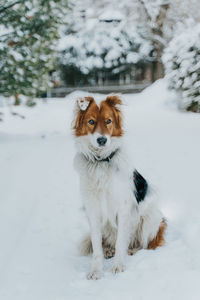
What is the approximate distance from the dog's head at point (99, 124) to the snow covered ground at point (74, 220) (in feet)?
3.07

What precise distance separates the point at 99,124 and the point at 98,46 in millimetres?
20215

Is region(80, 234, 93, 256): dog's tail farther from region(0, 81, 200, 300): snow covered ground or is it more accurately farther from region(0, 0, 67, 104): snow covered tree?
region(0, 0, 67, 104): snow covered tree

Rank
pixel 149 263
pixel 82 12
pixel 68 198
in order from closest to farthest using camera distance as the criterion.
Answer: pixel 149 263 < pixel 68 198 < pixel 82 12

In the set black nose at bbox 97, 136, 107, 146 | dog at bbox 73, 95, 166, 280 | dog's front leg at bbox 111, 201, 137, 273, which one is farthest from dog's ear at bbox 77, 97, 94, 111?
dog's front leg at bbox 111, 201, 137, 273

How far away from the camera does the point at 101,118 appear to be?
3.28 metres

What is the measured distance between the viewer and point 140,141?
855 cm

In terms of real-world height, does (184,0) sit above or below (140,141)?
above

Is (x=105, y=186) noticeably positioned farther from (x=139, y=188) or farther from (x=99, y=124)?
(x=99, y=124)

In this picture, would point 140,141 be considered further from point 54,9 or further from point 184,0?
point 184,0

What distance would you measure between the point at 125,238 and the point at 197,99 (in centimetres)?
520

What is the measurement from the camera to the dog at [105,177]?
3.30 m

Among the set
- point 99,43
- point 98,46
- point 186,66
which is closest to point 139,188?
point 186,66

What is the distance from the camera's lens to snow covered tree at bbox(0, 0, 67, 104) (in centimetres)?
876

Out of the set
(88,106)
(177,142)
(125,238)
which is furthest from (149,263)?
(177,142)
